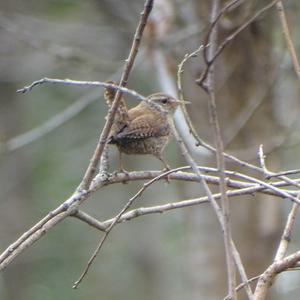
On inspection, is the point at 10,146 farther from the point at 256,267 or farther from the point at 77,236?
the point at 77,236

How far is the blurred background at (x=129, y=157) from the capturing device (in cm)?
691

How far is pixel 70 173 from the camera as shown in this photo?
13039mm

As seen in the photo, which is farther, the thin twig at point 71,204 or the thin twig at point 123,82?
the thin twig at point 71,204

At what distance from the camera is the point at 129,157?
13148 mm

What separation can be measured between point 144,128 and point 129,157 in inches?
335

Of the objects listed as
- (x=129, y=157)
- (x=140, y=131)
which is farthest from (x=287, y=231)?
(x=129, y=157)

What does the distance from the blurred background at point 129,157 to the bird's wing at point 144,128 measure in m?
0.41

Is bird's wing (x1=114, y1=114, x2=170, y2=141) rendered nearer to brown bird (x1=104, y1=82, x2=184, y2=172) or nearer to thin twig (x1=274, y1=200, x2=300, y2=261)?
brown bird (x1=104, y1=82, x2=184, y2=172)

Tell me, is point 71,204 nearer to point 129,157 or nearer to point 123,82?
point 123,82

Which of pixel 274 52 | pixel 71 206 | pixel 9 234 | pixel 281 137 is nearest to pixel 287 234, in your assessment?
pixel 71 206

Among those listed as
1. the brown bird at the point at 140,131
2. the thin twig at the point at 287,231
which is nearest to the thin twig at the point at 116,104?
the thin twig at the point at 287,231

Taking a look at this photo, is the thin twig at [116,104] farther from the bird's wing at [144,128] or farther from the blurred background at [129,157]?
the bird's wing at [144,128]

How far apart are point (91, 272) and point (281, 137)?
9.07 m

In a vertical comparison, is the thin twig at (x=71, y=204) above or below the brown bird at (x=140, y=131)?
below
